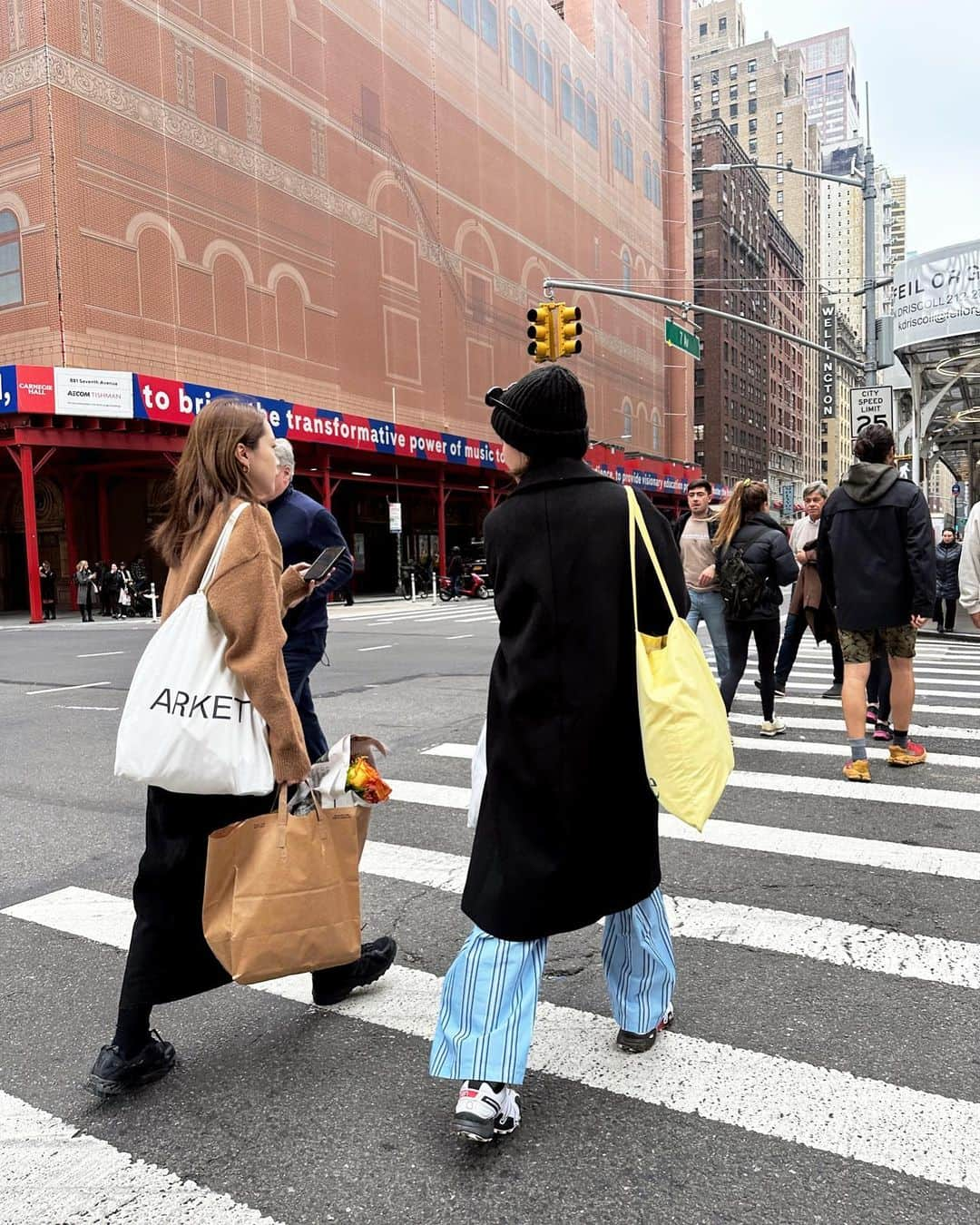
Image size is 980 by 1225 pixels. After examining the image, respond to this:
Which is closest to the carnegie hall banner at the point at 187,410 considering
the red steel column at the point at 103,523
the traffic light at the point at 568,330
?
the traffic light at the point at 568,330

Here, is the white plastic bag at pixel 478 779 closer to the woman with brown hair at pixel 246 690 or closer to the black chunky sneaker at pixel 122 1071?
the woman with brown hair at pixel 246 690

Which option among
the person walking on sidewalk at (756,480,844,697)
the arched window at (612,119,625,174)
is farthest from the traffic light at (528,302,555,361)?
the arched window at (612,119,625,174)

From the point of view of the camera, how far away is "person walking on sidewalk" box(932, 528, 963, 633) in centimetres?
1490

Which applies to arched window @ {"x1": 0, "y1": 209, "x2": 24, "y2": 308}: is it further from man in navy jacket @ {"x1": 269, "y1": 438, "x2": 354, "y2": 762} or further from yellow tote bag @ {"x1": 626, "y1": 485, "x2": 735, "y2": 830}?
yellow tote bag @ {"x1": 626, "y1": 485, "x2": 735, "y2": 830}

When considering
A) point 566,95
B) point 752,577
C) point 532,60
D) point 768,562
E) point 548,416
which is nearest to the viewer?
point 548,416

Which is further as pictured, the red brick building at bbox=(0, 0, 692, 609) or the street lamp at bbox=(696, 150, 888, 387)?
the red brick building at bbox=(0, 0, 692, 609)

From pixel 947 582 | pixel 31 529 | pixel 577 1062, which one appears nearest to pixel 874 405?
pixel 947 582

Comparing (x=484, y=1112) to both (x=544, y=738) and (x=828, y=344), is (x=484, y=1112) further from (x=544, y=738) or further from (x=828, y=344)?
(x=828, y=344)

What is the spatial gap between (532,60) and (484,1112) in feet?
163

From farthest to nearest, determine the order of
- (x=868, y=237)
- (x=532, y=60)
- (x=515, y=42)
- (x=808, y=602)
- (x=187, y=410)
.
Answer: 1. (x=532, y=60)
2. (x=515, y=42)
3. (x=187, y=410)
4. (x=868, y=237)
5. (x=808, y=602)

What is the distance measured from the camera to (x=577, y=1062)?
2770mm

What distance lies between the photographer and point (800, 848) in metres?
4.74

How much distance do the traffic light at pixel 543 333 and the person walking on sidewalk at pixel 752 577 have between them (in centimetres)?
948

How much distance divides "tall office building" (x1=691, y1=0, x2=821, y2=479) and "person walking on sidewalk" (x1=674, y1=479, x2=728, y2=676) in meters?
129
